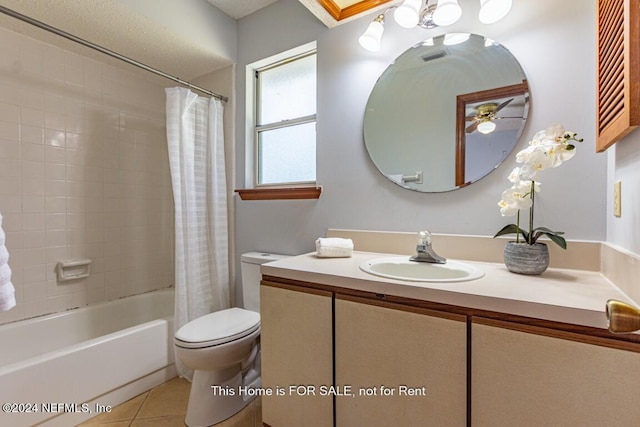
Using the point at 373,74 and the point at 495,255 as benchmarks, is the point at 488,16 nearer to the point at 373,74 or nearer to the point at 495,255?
the point at 373,74

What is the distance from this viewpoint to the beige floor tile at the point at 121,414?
4.57ft

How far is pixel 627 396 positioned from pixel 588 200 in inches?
28.6

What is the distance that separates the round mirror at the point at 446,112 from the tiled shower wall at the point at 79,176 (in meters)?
1.94

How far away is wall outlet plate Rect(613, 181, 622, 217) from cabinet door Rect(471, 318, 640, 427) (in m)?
0.50

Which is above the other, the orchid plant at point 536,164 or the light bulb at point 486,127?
the light bulb at point 486,127

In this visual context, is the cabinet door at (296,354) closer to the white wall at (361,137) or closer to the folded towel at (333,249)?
the folded towel at (333,249)

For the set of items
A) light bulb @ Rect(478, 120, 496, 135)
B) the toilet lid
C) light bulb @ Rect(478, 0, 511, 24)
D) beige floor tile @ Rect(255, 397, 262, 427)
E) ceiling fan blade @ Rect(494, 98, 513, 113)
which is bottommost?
beige floor tile @ Rect(255, 397, 262, 427)

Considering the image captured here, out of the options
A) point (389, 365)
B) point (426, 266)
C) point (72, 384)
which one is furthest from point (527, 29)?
point (72, 384)

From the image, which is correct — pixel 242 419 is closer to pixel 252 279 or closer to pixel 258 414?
pixel 258 414

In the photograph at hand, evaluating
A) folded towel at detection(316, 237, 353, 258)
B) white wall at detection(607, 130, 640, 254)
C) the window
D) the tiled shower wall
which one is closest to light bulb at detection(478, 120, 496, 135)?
white wall at detection(607, 130, 640, 254)

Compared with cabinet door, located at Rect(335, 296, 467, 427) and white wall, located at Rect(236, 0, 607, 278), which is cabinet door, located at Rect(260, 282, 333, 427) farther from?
white wall, located at Rect(236, 0, 607, 278)

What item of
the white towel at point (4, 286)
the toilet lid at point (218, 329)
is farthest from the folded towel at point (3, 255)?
the toilet lid at point (218, 329)

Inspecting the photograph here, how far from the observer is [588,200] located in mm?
1064

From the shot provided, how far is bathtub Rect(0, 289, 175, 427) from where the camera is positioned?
1208 millimetres
